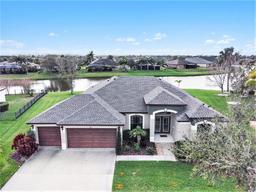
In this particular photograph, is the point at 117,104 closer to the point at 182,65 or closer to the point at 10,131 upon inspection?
the point at 10,131

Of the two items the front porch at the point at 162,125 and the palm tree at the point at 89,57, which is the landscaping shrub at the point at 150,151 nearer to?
the front porch at the point at 162,125

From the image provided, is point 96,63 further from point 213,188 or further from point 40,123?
point 213,188

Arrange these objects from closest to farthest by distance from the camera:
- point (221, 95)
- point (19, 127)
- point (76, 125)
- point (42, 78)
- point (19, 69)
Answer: point (76, 125), point (19, 127), point (221, 95), point (42, 78), point (19, 69)

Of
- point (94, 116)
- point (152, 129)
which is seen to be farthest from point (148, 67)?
point (94, 116)

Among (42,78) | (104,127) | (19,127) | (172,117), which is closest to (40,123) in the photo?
(104,127)

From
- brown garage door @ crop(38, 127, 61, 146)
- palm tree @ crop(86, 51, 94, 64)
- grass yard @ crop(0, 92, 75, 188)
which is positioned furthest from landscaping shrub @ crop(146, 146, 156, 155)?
palm tree @ crop(86, 51, 94, 64)

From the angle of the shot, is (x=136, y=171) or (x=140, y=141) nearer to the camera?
(x=136, y=171)
